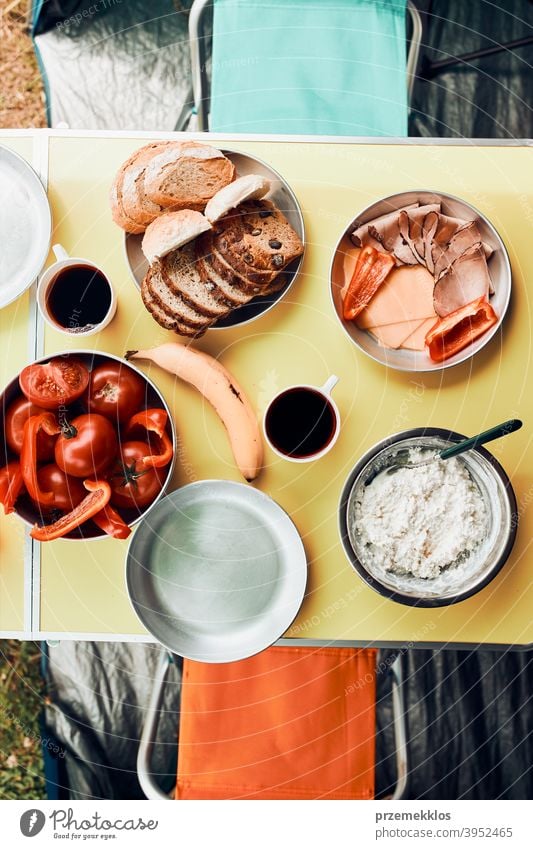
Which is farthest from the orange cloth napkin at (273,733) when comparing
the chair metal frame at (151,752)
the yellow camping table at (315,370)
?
the yellow camping table at (315,370)

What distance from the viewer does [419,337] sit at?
0.82 meters

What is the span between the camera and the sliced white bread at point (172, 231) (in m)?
0.75

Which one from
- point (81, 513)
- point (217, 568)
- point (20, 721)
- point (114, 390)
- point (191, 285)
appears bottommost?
point (20, 721)

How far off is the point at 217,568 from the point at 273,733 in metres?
0.31

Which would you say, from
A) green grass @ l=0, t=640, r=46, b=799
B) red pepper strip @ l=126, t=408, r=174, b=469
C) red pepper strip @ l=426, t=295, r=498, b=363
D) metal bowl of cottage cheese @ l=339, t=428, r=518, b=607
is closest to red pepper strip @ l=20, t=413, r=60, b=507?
red pepper strip @ l=126, t=408, r=174, b=469

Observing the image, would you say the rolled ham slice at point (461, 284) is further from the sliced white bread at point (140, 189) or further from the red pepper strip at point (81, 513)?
the red pepper strip at point (81, 513)

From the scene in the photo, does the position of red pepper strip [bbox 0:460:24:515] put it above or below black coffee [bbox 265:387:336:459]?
below

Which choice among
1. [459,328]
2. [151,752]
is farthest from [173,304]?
[151,752]

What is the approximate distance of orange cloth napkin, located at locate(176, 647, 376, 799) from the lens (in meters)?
0.94

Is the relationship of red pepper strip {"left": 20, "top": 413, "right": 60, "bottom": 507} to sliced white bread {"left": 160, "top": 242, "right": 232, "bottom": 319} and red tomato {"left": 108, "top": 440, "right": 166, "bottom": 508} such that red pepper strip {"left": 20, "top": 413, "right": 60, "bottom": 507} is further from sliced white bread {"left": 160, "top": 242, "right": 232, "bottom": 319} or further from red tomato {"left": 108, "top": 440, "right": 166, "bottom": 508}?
sliced white bread {"left": 160, "top": 242, "right": 232, "bottom": 319}

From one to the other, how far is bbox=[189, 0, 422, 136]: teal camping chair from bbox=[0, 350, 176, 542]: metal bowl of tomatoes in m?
0.48

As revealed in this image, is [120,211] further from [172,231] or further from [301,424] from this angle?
[301,424]

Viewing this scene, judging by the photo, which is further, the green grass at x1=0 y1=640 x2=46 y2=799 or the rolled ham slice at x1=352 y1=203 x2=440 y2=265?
the green grass at x1=0 y1=640 x2=46 y2=799

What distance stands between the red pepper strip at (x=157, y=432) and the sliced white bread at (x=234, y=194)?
23cm
